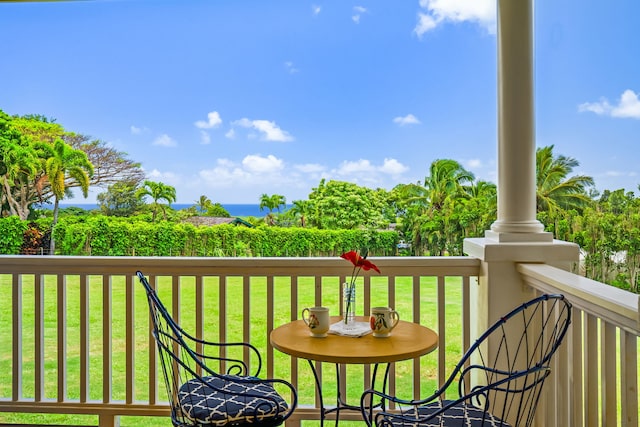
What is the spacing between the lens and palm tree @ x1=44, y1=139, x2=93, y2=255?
5418 mm

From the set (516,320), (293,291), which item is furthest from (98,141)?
(516,320)

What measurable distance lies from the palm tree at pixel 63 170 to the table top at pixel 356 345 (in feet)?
15.1

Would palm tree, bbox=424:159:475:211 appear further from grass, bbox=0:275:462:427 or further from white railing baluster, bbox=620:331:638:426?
white railing baluster, bbox=620:331:638:426

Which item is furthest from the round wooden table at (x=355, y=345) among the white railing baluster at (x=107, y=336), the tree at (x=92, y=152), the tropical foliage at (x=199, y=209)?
the tree at (x=92, y=152)

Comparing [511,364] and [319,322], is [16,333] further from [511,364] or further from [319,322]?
[511,364]

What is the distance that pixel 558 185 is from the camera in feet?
11.6

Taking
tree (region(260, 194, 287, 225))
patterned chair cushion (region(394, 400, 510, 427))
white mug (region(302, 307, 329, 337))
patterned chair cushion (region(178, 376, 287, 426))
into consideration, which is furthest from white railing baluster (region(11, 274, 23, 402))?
tree (region(260, 194, 287, 225))

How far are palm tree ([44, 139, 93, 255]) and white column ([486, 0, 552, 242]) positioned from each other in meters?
5.13

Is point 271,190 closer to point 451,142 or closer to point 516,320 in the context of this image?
point 451,142

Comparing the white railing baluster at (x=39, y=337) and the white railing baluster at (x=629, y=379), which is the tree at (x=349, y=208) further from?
the white railing baluster at (x=629, y=379)

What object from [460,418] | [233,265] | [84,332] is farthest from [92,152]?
[460,418]

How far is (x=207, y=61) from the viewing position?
27.2 ft

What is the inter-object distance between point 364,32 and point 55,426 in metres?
7.43

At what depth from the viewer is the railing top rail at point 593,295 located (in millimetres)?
1177
